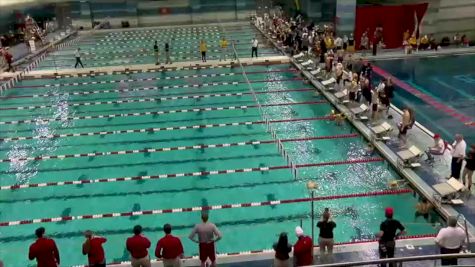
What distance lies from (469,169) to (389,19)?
14.7 meters

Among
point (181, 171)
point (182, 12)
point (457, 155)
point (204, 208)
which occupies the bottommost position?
point (204, 208)

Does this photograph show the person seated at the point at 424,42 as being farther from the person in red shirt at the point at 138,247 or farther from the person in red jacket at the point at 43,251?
the person in red jacket at the point at 43,251

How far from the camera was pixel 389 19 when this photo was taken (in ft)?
72.8

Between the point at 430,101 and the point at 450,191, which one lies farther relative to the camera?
the point at 430,101

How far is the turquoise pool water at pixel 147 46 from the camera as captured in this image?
77.5 ft

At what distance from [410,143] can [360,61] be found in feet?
32.6

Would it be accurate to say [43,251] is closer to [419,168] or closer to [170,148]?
[170,148]

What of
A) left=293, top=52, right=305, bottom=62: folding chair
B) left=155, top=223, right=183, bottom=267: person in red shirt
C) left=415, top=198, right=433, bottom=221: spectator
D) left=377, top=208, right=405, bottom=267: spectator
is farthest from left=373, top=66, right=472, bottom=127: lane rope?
left=155, top=223, right=183, bottom=267: person in red shirt

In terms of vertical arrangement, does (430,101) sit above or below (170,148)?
above

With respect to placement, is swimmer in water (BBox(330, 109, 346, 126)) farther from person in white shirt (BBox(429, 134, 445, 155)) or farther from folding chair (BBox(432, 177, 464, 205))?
folding chair (BBox(432, 177, 464, 205))

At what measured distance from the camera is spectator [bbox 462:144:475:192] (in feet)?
29.0

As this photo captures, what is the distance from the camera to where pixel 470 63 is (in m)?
20.1

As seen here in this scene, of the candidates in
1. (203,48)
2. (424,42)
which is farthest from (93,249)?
(424,42)

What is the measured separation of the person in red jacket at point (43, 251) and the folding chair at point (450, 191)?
A: 6706 millimetres
